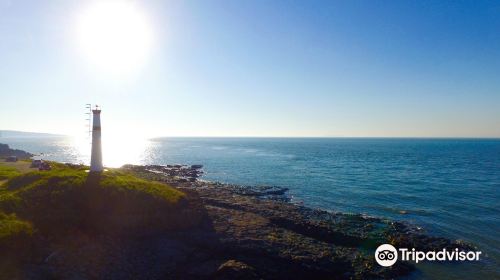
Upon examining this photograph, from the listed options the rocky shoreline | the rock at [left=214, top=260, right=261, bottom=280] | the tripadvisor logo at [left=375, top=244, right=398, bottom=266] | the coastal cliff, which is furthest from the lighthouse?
the tripadvisor logo at [left=375, top=244, right=398, bottom=266]

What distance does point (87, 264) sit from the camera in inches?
739

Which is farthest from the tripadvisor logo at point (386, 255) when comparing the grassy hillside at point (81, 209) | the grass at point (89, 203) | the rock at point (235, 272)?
the grass at point (89, 203)

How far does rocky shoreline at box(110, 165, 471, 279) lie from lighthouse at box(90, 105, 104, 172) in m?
10.5

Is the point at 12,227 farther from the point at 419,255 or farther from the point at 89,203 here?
the point at 419,255

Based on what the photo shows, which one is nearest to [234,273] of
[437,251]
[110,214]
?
[110,214]

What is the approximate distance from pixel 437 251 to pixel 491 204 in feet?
71.1

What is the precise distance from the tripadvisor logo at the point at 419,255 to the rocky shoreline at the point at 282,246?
2.41ft

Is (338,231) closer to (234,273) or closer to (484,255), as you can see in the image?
(484,255)

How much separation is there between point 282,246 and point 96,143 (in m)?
18.2

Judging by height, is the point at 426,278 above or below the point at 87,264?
below

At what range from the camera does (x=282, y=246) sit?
75.9ft

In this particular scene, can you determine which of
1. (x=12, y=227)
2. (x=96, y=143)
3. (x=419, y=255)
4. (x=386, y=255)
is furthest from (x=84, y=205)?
(x=419, y=255)

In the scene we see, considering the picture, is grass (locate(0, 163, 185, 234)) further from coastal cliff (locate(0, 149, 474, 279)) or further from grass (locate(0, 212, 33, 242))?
grass (locate(0, 212, 33, 242))

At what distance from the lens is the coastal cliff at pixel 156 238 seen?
18.8 m
